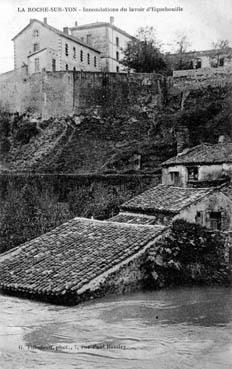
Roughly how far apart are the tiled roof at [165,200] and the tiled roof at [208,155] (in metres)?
5.57

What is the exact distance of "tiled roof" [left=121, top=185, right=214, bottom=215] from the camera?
1833 cm

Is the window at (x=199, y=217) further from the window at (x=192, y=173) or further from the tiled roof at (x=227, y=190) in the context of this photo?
the window at (x=192, y=173)

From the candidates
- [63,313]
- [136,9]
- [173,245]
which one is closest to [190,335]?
[63,313]

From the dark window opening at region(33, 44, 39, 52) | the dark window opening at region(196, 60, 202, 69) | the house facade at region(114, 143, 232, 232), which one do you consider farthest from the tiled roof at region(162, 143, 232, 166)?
the dark window opening at region(33, 44, 39, 52)

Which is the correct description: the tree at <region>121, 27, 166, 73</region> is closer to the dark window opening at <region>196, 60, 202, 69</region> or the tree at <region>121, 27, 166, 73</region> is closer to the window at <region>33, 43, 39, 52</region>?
the dark window opening at <region>196, 60, 202, 69</region>

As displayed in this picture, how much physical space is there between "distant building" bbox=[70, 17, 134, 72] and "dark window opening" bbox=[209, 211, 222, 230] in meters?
37.7

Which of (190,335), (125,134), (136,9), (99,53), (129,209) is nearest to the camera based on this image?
(190,335)

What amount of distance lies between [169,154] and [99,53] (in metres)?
19.4

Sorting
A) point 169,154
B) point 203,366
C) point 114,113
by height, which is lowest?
point 203,366

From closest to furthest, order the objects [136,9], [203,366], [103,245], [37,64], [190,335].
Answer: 1. [203,366]
2. [190,335]
3. [136,9]
4. [103,245]
5. [37,64]

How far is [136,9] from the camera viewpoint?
38.0 feet

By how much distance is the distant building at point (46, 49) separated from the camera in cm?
4802

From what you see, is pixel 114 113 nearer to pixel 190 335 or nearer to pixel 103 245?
pixel 103 245

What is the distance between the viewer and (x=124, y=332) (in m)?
8.53
